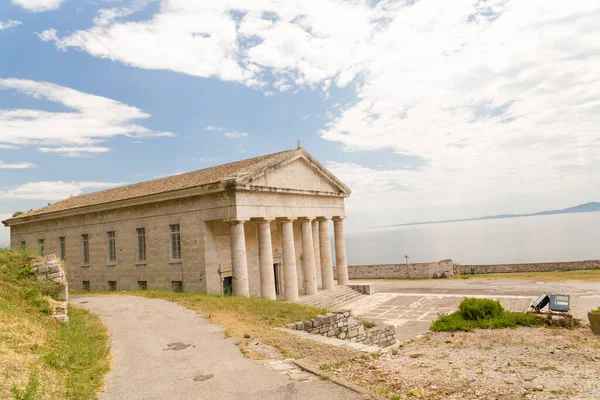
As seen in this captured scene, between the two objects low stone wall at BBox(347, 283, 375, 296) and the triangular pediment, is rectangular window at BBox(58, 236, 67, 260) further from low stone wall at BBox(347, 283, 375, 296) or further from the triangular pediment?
low stone wall at BBox(347, 283, 375, 296)

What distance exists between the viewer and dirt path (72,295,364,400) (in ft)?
26.9

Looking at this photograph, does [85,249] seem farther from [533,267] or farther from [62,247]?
[533,267]

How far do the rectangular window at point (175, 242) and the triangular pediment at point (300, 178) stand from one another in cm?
551

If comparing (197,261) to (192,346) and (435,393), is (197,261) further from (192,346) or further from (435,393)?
(435,393)

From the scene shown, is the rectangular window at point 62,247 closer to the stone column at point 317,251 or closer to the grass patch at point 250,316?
the grass patch at point 250,316

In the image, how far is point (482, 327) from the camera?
51.0ft

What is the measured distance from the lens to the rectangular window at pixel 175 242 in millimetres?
23984

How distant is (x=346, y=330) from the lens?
16922 millimetres

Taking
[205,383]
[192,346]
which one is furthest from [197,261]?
[205,383]

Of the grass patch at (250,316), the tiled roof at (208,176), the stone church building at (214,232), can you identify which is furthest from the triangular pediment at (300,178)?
the grass patch at (250,316)

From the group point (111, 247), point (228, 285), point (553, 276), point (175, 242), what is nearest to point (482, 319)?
point (228, 285)

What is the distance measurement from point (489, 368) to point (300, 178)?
A: 18029mm

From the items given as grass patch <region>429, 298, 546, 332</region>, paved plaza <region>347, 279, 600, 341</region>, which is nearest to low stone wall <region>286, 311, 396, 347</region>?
paved plaza <region>347, 279, 600, 341</region>

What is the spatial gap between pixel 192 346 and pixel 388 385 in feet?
18.7
